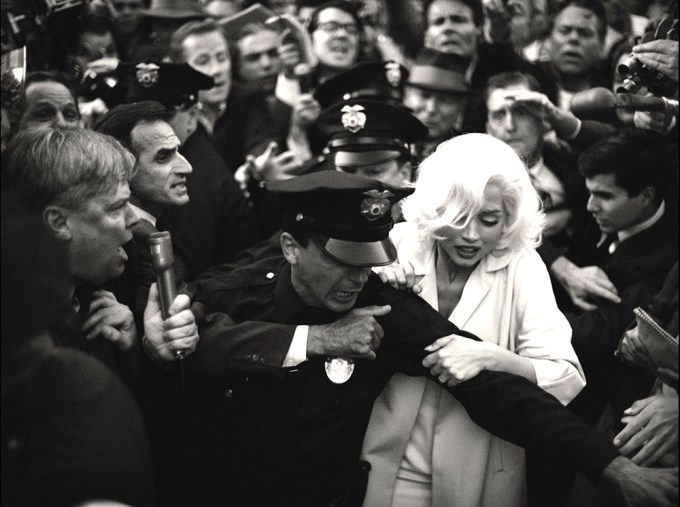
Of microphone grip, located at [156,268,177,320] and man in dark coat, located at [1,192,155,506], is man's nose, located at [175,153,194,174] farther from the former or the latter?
man in dark coat, located at [1,192,155,506]

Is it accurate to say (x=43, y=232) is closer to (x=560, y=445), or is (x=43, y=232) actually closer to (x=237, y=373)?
(x=237, y=373)

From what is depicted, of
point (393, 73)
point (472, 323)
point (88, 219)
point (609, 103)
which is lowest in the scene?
point (472, 323)

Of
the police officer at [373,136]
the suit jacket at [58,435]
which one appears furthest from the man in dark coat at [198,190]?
the suit jacket at [58,435]

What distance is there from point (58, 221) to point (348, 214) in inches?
38.7

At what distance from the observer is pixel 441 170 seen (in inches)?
124

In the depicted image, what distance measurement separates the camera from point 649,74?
3.40 metres

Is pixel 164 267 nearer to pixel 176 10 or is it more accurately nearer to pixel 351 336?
pixel 351 336

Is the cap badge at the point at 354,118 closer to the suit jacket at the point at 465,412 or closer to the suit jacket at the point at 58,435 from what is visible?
the suit jacket at the point at 465,412

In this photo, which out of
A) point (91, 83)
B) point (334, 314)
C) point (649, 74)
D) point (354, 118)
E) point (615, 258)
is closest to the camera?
point (334, 314)

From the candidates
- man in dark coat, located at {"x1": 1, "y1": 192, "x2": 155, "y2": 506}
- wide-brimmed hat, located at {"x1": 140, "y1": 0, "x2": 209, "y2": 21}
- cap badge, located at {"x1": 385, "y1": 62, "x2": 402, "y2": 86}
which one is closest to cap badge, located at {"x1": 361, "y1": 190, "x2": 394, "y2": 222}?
man in dark coat, located at {"x1": 1, "y1": 192, "x2": 155, "y2": 506}

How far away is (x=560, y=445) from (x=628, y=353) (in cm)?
55

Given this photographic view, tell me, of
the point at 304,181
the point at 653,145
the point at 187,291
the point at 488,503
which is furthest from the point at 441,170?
the point at 653,145

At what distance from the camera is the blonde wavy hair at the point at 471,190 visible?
3.06m

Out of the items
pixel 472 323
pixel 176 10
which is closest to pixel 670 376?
pixel 472 323
